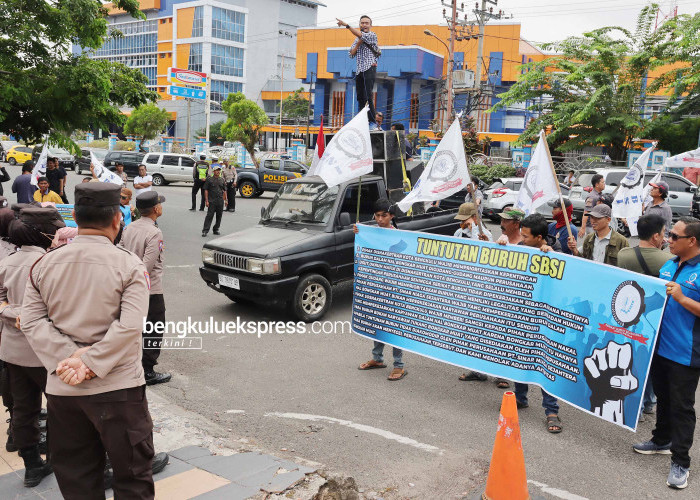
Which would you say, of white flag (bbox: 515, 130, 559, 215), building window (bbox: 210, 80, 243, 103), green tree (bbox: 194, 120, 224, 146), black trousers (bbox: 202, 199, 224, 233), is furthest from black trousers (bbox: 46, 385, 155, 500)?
building window (bbox: 210, 80, 243, 103)

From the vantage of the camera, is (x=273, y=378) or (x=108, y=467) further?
(x=273, y=378)

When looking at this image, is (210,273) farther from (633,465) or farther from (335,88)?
(335,88)

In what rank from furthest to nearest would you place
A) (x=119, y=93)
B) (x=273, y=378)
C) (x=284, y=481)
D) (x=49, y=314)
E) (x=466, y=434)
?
1. (x=119, y=93)
2. (x=273, y=378)
3. (x=466, y=434)
4. (x=284, y=481)
5. (x=49, y=314)

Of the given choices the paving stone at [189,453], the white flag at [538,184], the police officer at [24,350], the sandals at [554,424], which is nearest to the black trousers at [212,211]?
the white flag at [538,184]

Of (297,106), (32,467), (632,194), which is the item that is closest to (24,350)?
(32,467)

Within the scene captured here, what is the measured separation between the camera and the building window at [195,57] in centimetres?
8825

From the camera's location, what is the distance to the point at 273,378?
6457mm

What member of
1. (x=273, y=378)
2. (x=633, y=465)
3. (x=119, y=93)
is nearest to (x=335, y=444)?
(x=273, y=378)

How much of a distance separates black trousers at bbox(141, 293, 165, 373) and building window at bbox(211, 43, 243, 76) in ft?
292

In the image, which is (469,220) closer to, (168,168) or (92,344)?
(92,344)

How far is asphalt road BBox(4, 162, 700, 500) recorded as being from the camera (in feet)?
14.4

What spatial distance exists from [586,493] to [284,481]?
2.10 metres

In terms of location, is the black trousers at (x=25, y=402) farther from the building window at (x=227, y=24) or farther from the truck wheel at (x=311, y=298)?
the building window at (x=227, y=24)

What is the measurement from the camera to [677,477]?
4.30 m
